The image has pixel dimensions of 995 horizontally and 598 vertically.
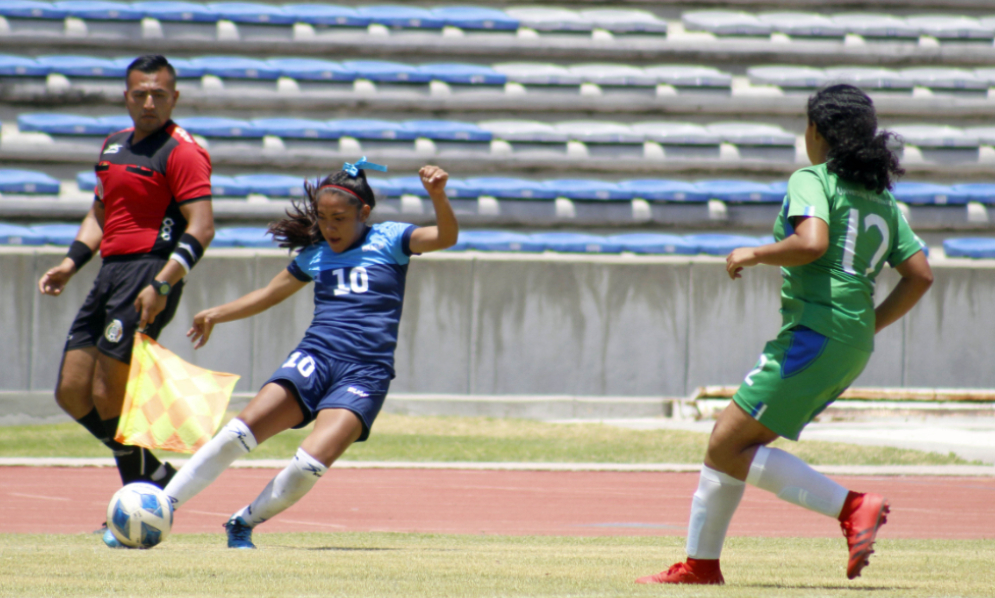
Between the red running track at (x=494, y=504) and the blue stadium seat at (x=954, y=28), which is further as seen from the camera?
the blue stadium seat at (x=954, y=28)

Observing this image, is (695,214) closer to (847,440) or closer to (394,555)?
(847,440)

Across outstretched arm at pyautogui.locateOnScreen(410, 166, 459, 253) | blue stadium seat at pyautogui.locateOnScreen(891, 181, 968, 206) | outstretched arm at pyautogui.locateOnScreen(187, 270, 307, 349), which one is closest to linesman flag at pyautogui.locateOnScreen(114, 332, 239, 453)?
outstretched arm at pyautogui.locateOnScreen(187, 270, 307, 349)

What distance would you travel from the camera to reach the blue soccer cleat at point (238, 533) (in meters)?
4.63

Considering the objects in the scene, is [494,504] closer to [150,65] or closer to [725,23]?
[150,65]

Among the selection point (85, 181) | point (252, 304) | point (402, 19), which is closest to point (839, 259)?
point (252, 304)

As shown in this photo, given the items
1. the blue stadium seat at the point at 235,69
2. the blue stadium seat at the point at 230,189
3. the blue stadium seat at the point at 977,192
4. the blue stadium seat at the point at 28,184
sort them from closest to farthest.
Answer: the blue stadium seat at the point at 28,184
the blue stadium seat at the point at 230,189
the blue stadium seat at the point at 977,192
the blue stadium seat at the point at 235,69

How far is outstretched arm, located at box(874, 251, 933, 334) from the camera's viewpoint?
152 inches

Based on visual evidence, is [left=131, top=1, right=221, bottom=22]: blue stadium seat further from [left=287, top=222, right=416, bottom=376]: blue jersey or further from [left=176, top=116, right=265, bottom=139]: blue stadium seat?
[left=287, top=222, right=416, bottom=376]: blue jersey

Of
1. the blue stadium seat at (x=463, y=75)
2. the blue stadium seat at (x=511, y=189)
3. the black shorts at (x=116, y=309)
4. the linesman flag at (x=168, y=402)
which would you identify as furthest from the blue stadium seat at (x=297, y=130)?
the linesman flag at (x=168, y=402)

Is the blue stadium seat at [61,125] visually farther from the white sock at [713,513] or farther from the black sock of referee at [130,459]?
the white sock at [713,513]

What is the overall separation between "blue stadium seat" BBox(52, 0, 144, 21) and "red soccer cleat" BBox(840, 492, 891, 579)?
14015mm

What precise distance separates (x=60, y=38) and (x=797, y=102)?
9.87 metres

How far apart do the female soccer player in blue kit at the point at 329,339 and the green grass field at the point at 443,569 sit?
296 millimetres

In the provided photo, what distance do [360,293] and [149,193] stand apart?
1315mm
